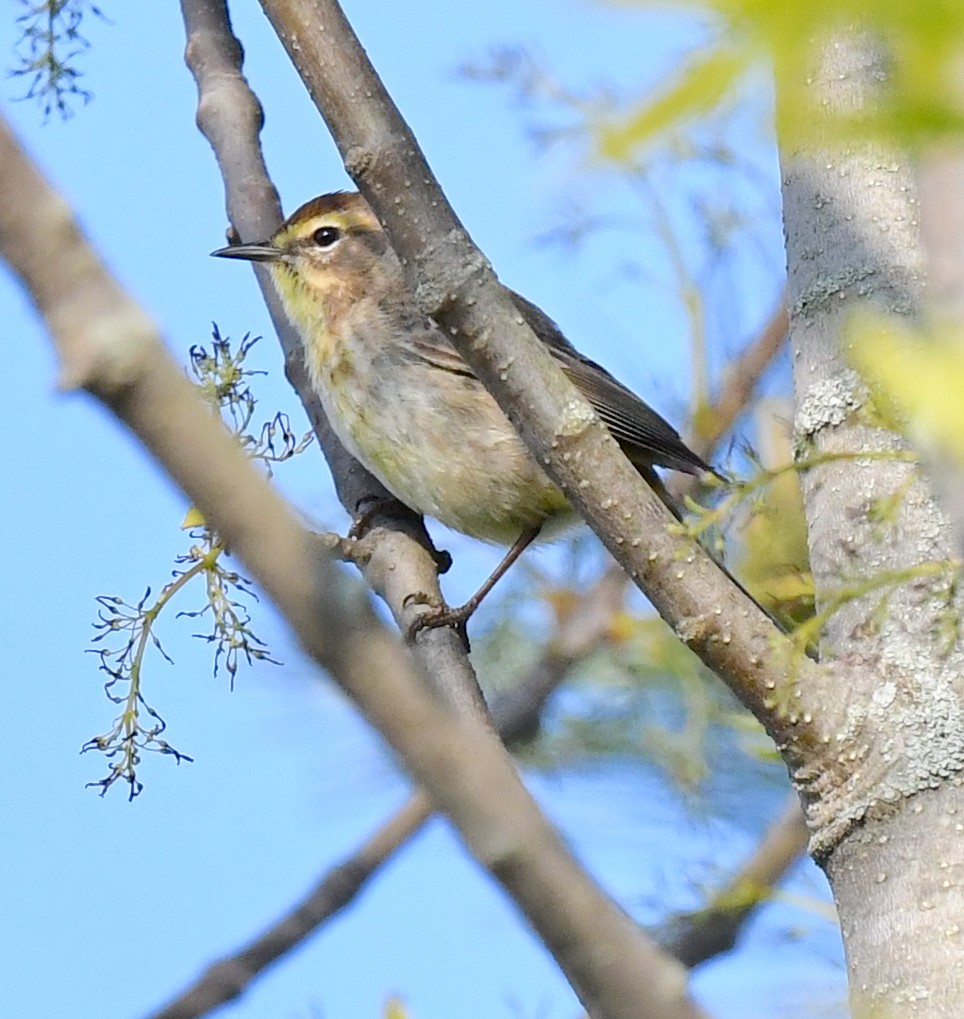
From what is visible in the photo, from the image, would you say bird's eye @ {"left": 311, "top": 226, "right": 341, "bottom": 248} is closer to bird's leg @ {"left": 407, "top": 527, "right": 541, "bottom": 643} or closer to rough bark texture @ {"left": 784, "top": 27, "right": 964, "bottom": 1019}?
bird's leg @ {"left": 407, "top": 527, "right": 541, "bottom": 643}

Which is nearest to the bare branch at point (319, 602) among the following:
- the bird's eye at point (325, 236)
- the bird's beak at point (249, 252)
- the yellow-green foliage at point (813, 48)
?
the yellow-green foliage at point (813, 48)

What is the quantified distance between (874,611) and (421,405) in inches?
103

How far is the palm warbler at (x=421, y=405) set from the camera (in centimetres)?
405

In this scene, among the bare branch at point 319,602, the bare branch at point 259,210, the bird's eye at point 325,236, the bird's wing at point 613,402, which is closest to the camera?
the bare branch at point 319,602

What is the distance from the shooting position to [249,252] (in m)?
4.10

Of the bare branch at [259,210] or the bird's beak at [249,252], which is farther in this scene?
the bird's beak at [249,252]

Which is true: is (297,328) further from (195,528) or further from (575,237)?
(195,528)

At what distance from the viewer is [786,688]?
2.02m

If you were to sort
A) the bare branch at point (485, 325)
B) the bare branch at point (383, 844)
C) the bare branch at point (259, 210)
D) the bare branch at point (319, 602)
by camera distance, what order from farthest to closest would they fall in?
the bare branch at point (259, 210), the bare branch at point (383, 844), the bare branch at point (485, 325), the bare branch at point (319, 602)

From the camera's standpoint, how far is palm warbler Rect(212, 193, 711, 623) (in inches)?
159

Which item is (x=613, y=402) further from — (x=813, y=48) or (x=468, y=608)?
(x=813, y=48)

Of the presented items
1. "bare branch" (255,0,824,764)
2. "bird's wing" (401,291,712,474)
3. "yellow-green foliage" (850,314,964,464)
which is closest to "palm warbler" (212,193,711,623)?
"bird's wing" (401,291,712,474)

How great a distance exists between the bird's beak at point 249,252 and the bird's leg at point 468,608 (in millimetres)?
1030

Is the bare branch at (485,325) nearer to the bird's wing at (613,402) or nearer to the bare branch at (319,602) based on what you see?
the bare branch at (319,602)
